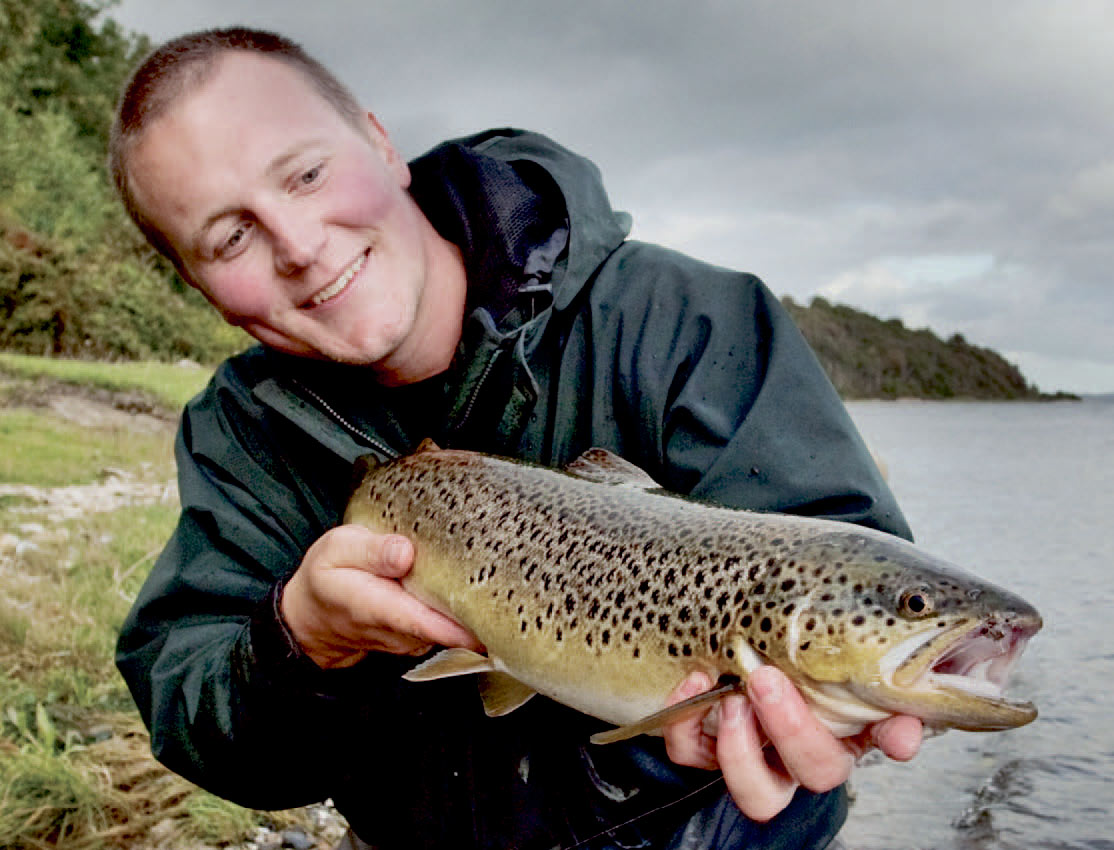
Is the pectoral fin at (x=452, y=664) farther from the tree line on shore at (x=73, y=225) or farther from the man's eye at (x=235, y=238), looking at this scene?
A: the tree line on shore at (x=73, y=225)

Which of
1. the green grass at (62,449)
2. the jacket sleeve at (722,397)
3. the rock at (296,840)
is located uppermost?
the jacket sleeve at (722,397)

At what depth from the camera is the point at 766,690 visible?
1983mm

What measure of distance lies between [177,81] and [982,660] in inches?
108

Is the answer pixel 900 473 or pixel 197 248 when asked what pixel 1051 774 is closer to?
pixel 197 248

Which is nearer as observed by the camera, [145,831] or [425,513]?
[425,513]

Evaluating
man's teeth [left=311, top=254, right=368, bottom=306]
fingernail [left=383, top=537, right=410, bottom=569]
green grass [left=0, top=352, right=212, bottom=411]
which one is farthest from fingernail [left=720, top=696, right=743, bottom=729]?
green grass [left=0, top=352, right=212, bottom=411]

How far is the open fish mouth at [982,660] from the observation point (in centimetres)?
185

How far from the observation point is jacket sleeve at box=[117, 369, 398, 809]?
2.97m

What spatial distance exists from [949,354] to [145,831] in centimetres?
14269

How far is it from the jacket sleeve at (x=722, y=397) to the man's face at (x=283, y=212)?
71cm

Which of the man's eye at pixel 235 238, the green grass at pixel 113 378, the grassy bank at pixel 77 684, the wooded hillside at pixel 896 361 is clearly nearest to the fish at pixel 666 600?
the man's eye at pixel 235 238

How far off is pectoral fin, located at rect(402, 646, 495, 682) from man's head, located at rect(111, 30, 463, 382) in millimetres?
1057

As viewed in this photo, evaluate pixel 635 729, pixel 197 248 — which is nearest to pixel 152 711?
pixel 197 248

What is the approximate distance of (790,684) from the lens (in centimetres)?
202
